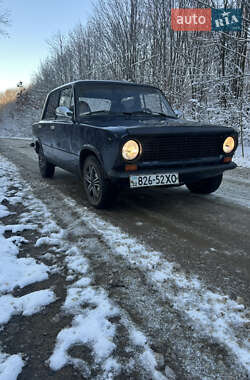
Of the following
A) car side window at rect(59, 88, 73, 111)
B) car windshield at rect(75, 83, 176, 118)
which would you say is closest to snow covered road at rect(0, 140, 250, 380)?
car windshield at rect(75, 83, 176, 118)

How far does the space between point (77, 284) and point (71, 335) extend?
1.49 ft

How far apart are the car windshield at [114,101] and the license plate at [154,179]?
4.29 ft

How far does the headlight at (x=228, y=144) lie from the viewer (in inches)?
134

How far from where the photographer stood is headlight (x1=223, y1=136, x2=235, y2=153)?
339cm

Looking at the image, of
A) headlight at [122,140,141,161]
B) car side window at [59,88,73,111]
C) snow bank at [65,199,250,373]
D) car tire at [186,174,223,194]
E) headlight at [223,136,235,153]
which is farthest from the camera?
car side window at [59,88,73,111]

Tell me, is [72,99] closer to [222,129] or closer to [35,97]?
[222,129]

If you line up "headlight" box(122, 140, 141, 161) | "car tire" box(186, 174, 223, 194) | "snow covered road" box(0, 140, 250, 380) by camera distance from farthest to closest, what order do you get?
"car tire" box(186, 174, 223, 194) → "headlight" box(122, 140, 141, 161) → "snow covered road" box(0, 140, 250, 380)

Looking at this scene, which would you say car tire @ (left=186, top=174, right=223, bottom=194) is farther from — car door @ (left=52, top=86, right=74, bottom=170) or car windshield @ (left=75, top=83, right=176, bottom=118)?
car door @ (left=52, top=86, right=74, bottom=170)

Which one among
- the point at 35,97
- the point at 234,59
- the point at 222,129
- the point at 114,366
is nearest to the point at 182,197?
the point at 222,129

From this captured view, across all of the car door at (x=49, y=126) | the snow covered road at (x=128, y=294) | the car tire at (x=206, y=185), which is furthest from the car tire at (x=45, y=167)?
the car tire at (x=206, y=185)

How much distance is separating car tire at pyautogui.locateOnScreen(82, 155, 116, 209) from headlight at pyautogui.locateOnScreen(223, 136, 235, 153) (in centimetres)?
151

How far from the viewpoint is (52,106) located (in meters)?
5.19

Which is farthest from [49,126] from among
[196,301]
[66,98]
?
[196,301]

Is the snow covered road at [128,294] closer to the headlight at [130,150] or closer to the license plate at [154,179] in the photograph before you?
the license plate at [154,179]
